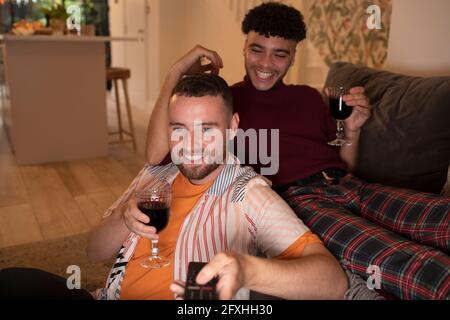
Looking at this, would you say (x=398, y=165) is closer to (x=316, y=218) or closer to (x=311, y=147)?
(x=311, y=147)

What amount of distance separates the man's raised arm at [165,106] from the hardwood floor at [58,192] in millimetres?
1266

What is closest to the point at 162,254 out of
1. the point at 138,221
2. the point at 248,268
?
the point at 138,221

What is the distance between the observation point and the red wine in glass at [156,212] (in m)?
1.04

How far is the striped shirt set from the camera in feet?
Result: 3.51

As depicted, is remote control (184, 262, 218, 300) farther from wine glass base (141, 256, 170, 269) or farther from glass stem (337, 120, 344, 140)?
glass stem (337, 120, 344, 140)

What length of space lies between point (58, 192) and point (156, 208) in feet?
7.84

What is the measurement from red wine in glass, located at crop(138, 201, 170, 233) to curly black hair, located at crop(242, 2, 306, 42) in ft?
3.15

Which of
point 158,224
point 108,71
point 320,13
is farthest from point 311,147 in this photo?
point 108,71

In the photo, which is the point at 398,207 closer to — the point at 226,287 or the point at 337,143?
the point at 337,143

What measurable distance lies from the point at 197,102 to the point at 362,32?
2.49 metres

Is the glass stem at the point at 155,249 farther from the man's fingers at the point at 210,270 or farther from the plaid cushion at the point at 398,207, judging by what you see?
the plaid cushion at the point at 398,207

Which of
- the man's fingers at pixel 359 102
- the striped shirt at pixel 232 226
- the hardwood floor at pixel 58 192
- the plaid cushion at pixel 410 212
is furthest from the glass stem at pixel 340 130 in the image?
the hardwood floor at pixel 58 192

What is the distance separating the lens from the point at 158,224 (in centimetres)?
105

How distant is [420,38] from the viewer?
2270 mm
